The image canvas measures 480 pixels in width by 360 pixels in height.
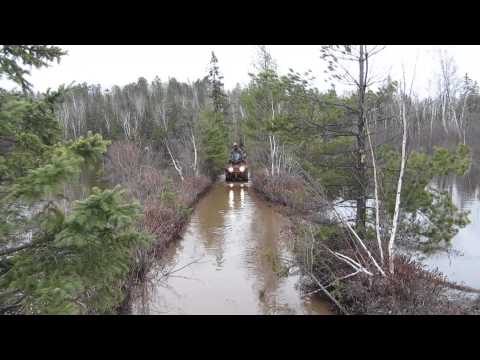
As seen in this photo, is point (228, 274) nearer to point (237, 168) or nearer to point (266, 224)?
point (266, 224)

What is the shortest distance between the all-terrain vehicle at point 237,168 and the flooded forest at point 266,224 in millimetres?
7909

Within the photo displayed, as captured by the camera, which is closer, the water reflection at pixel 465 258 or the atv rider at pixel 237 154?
the water reflection at pixel 465 258

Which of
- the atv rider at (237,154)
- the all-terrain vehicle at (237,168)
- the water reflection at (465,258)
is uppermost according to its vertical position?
the atv rider at (237,154)

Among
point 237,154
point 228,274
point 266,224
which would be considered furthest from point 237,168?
point 228,274

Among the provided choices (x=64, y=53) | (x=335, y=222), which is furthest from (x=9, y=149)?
(x=335, y=222)

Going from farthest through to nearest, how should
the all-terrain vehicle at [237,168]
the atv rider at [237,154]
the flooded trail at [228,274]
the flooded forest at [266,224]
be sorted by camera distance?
the all-terrain vehicle at [237,168]
the atv rider at [237,154]
the flooded trail at [228,274]
the flooded forest at [266,224]

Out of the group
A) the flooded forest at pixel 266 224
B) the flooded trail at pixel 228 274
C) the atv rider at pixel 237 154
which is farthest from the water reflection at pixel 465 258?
the atv rider at pixel 237 154

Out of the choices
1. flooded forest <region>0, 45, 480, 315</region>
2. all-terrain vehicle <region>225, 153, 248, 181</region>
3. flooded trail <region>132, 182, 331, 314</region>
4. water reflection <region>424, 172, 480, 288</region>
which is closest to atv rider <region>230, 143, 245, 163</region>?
all-terrain vehicle <region>225, 153, 248, 181</region>

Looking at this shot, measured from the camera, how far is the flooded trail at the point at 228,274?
7.38 m

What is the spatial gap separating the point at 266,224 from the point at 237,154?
11279 mm

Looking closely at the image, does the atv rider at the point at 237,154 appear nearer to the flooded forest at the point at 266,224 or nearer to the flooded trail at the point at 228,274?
the flooded forest at the point at 266,224

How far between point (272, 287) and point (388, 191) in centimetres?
353

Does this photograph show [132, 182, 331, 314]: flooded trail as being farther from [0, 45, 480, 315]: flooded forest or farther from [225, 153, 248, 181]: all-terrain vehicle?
[225, 153, 248, 181]: all-terrain vehicle

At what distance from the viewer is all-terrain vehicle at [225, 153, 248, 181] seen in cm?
2508
